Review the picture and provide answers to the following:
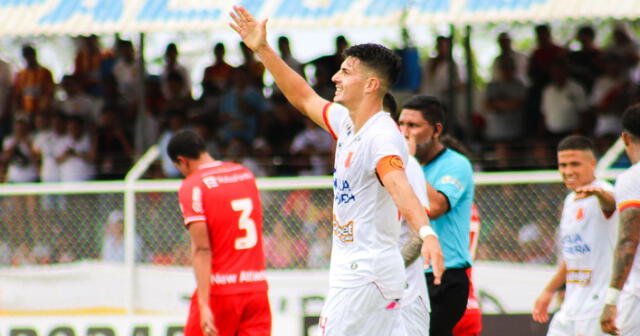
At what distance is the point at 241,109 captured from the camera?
13.3 m

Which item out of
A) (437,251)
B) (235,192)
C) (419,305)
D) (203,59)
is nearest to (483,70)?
(203,59)

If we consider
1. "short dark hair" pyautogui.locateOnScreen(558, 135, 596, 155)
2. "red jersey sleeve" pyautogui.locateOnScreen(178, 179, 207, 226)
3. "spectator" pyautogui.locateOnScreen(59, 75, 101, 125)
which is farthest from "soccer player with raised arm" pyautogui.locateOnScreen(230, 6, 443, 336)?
"spectator" pyautogui.locateOnScreen(59, 75, 101, 125)

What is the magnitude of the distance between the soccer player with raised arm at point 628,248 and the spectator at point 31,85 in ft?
31.9

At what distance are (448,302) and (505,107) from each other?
20.8ft

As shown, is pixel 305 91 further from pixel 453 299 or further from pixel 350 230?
pixel 453 299

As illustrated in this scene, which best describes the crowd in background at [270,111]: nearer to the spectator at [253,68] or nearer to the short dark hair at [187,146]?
the spectator at [253,68]

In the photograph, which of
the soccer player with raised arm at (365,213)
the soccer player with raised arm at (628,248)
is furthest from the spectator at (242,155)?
the soccer player with raised arm at (365,213)

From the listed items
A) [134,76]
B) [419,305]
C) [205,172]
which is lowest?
[419,305]

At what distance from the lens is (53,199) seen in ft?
37.0

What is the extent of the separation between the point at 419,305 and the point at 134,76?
30.3ft

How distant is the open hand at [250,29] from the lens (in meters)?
5.80

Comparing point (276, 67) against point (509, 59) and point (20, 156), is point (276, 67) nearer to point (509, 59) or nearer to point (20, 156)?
point (509, 59)

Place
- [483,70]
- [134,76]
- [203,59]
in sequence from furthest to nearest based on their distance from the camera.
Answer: [483,70] → [203,59] → [134,76]

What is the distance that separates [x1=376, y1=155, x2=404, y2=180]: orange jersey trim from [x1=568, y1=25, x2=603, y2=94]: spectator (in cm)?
834
